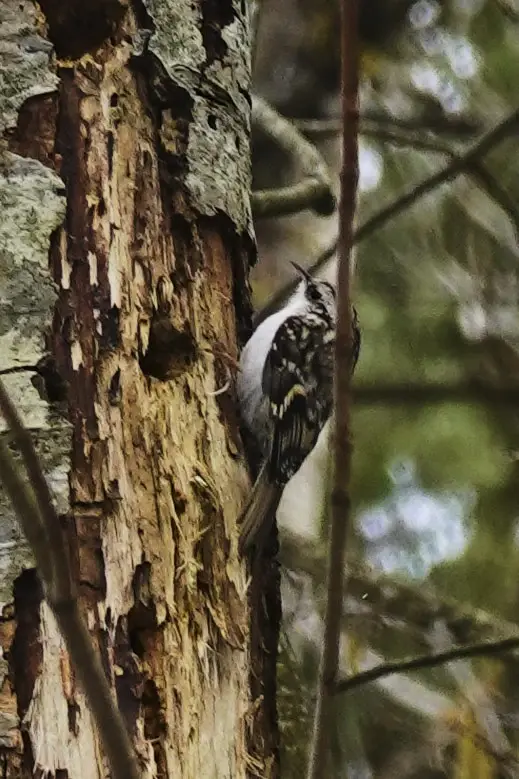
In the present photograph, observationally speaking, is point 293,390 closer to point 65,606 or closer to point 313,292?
point 313,292

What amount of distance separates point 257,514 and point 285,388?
0.85 metres

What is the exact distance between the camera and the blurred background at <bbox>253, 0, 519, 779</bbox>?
11.7 feet

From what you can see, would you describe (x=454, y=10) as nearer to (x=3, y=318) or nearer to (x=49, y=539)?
(x=3, y=318)

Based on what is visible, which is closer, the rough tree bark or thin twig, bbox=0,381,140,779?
thin twig, bbox=0,381,140,779

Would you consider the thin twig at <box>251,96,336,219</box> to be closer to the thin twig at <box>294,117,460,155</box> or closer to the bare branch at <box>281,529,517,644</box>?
the thin twig at <box>294,117,460,155</box>

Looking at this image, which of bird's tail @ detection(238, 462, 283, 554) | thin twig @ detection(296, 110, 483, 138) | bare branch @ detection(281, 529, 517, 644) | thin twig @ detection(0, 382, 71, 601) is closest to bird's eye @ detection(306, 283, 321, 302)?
thin twig @ detection(296, 110, 483, 138)

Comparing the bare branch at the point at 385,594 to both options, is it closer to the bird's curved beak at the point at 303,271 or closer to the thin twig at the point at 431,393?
the thin twig at the point at 431,393

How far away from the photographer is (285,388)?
288 cm

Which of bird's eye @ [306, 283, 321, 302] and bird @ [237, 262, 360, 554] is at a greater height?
bird's eye @ [306, 283, 321, 302]

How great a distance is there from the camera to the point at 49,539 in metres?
0.99

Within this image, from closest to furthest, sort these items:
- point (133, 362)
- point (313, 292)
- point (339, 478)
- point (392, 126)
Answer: point (339, 478) → point (133, 362) → point (313, 292) → point (392, 126)

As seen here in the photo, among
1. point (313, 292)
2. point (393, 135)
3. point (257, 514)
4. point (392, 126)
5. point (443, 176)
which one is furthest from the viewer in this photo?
point (392, 126)

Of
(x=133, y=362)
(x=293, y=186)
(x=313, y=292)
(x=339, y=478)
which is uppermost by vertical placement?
(x=293, y=186)

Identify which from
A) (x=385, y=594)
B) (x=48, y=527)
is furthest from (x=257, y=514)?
(x=385, y=594)
